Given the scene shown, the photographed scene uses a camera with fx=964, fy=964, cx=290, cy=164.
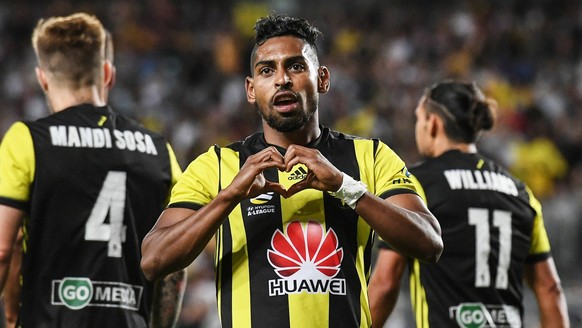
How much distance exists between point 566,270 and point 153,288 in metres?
6.79

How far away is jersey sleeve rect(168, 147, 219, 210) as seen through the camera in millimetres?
3863

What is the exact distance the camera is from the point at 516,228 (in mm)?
5336

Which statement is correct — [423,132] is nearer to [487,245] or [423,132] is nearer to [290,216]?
[487,245]

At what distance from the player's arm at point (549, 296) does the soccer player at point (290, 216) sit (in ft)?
5.84

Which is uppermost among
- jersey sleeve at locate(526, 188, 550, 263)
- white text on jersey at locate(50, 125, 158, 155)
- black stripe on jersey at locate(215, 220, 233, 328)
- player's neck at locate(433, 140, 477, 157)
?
player's neck at locate(433, 140, 477, 157)

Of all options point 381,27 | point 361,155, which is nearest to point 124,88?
point 381,27

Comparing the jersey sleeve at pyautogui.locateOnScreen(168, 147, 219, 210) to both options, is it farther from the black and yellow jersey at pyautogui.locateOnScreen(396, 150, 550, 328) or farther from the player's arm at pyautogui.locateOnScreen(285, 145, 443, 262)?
the black and yellow jersey at pyautogui.locateOnScreen(396, 150, 550, 328)

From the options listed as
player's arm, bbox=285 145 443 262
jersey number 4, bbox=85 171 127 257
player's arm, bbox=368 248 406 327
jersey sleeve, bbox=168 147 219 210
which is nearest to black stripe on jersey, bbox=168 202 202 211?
jersey sleeve, bbox=168 147 219 210

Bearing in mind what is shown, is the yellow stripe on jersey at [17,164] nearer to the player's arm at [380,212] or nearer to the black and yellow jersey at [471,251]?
the player's arm at [380,212]

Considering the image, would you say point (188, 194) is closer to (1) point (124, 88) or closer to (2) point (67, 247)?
(2) point (67, 247)

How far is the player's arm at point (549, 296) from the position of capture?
5355mm

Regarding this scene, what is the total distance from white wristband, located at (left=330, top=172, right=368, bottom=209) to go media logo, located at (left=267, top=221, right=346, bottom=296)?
0.26 m

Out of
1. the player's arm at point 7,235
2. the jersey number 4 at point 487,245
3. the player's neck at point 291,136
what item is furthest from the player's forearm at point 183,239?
the jersey number 4 at point 487,245

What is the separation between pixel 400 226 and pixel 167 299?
1.80 metres
